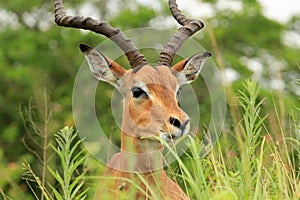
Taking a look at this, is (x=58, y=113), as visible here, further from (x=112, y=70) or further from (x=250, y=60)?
(x=112, y=70)

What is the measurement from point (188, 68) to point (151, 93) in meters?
1.06

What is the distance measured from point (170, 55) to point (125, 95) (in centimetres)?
60

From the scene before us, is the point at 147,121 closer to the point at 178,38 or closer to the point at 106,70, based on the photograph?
the point at 106,70

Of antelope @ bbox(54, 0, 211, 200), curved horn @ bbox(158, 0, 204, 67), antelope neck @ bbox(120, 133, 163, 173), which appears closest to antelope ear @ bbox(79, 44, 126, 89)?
antelope @ bbox(54, 0, 211, 200)

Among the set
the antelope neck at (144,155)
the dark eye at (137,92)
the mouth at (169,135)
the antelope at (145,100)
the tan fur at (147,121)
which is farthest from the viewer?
the dark eye at (137,92)

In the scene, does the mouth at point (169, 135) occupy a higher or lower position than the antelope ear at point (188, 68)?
lower

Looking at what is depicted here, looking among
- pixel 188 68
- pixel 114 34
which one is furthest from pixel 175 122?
pixel 188 68

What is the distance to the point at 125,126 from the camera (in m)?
7.39

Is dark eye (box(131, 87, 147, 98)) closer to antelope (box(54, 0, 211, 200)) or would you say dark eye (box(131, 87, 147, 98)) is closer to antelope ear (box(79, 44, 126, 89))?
antelope (box(54, 0, 211, 200))

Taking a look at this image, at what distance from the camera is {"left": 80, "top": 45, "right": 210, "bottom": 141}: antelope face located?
659 cm

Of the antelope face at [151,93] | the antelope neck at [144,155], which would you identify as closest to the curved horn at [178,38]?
the antelope face at [151,93]

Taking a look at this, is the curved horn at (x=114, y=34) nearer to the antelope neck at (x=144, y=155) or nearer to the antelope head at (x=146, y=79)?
the antelope head at (x=146, y=79)

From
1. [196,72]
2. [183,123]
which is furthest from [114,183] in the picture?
[196,72]

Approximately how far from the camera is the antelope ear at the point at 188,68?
26.1ft
